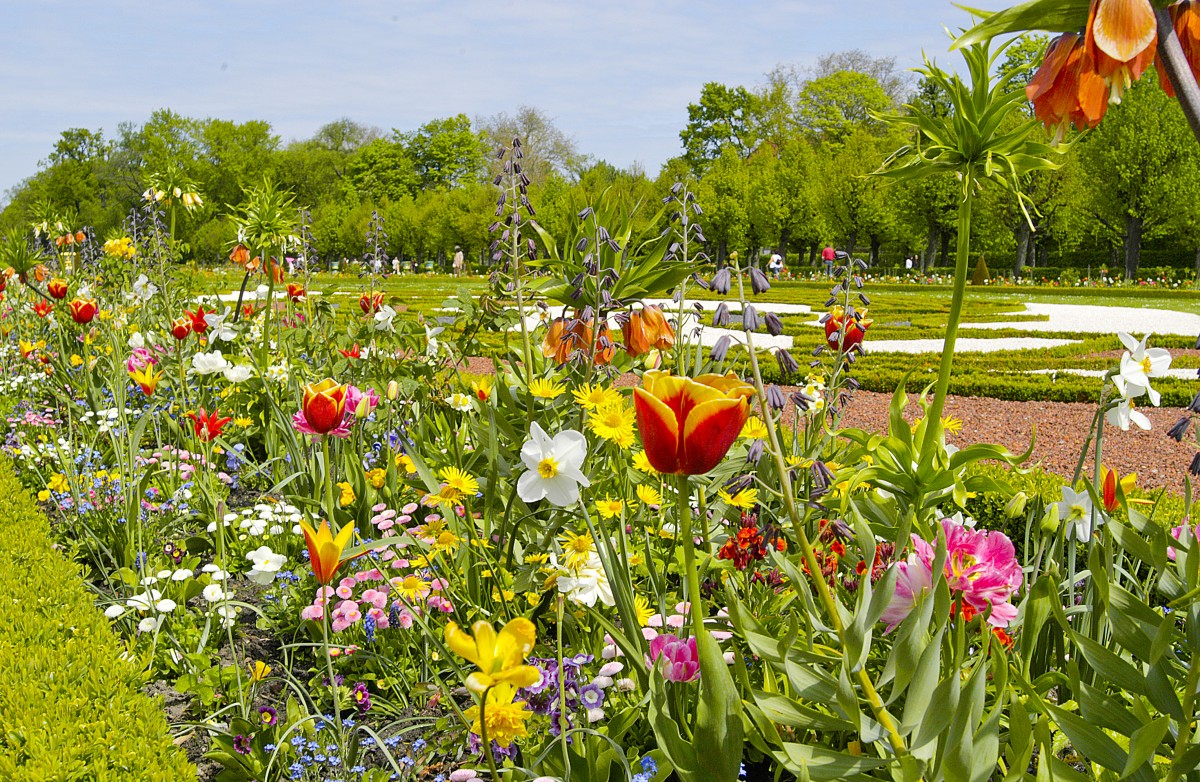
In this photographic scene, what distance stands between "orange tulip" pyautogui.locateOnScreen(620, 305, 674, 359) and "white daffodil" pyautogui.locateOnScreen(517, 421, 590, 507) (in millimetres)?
940

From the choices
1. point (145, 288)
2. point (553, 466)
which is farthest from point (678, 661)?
point (145, 288)

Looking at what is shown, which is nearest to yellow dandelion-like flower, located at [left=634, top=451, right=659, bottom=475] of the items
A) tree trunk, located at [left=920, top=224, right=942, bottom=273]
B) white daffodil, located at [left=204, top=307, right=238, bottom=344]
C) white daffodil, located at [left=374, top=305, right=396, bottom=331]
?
white daffodil, located at [left=374, top=305, right=396, bottom=331]

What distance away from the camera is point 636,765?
68.0 inches

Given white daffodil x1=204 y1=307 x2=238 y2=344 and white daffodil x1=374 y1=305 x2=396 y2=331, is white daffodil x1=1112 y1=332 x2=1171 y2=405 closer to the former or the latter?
white daffodil x1=374 y1=305 x2=396 y2=331

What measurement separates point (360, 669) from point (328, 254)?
192 feet

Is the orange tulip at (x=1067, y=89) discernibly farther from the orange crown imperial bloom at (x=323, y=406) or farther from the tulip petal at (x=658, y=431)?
the orange crown imperial bloom at (x=323, y=406)

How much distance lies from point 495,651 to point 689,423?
0.37 meters

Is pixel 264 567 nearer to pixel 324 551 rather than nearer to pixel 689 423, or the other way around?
pixel 324 551

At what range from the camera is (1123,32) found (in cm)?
102

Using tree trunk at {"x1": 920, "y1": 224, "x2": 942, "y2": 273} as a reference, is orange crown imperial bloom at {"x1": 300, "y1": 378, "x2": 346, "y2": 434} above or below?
below

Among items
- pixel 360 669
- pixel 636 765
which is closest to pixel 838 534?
pixel 636 765

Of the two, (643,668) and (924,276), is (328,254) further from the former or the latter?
(643,668)

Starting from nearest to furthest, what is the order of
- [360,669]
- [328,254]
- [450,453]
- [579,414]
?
[579,414] → [360,669] → [450,453] → [328,254]

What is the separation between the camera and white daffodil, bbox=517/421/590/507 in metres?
1.60
